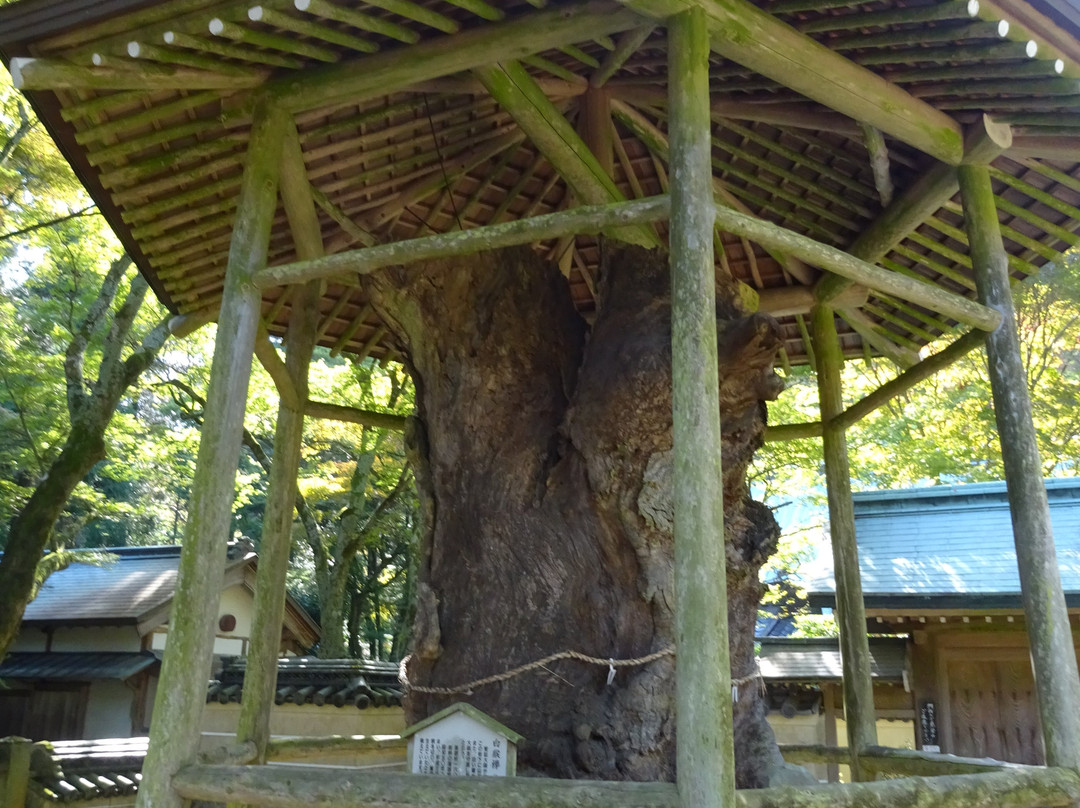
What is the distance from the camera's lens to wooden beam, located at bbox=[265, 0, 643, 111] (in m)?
3.79

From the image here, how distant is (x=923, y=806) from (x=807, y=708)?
298 inches

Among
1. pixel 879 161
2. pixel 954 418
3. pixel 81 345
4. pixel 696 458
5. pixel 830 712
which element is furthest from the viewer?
pixel 954 418

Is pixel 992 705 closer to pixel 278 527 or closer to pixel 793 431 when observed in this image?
pixel 793 431

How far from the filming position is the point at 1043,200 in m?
5.02

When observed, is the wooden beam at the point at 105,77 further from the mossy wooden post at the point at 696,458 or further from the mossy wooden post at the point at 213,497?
the mossy wooden post at the point at 696,458

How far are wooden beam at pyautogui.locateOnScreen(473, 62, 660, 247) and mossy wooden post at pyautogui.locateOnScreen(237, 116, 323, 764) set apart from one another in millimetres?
1183

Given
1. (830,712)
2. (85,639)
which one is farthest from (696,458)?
(85,639)

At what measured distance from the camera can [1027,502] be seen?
4.14m

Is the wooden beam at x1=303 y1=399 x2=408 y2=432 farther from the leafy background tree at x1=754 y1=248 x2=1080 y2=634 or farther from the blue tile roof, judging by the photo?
the leafy background tree at x1=754 y1=248 x2=1080 y2=634

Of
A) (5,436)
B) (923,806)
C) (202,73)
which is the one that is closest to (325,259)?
(202,73)

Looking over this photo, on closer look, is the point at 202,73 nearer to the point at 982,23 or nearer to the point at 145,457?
the point at 982,23

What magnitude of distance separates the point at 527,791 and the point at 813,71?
3384 millimetres

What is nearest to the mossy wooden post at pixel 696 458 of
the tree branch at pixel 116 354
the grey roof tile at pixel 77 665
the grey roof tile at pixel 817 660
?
the grey roof tile at pixel 817 660

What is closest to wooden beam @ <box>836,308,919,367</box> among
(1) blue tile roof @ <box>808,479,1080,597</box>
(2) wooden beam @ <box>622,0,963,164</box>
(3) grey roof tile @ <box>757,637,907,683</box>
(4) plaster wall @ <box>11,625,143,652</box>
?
(2) wooden beam @ <box>622,0,963,164</box>
